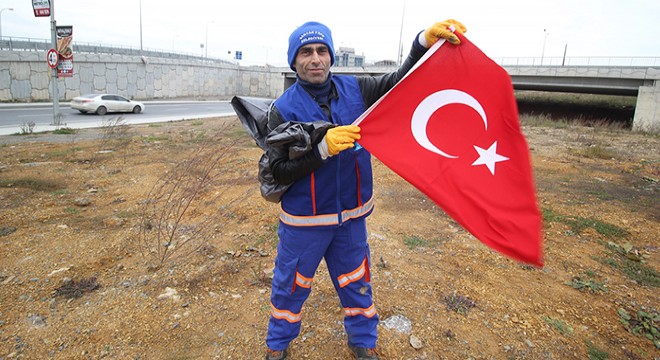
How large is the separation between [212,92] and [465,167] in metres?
43.8

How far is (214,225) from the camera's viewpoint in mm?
4504

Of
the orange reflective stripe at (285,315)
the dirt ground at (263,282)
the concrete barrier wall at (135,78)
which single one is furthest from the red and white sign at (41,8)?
the orange reflective stripe at (285,315)

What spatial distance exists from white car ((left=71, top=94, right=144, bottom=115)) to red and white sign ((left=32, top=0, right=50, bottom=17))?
6.23m

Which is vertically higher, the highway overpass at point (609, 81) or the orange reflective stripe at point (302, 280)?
the highway overpass at point (609, 81)

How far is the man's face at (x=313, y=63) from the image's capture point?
1999 millimetres

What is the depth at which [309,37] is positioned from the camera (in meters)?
A: 1.99

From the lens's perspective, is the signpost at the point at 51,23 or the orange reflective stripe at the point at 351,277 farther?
the signpost at the point at 51,23

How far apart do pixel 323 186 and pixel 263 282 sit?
1.64m

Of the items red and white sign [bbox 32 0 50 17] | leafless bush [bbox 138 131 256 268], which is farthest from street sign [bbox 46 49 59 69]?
leafless bush [bbox 138 131 256 268]

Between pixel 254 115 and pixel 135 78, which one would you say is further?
pixel 135 78

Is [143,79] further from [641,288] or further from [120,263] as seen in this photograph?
[641,288]

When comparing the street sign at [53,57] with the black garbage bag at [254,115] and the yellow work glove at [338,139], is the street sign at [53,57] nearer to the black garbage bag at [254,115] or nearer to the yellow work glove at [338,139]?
the black garbage bag at [254,115]

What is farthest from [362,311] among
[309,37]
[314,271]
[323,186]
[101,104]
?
[101,104]

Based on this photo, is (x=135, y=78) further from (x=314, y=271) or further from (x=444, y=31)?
(x=444, y=31)
